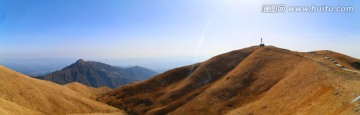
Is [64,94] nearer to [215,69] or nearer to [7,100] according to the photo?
[7,100]

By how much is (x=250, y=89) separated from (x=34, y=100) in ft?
129

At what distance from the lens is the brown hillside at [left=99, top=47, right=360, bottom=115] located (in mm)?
29641

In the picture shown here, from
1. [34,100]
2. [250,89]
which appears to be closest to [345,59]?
[250,89]

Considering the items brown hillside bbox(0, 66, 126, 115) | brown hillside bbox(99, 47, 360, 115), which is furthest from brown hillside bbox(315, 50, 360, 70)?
brown hillside bbox(0, 66, 126, 115)

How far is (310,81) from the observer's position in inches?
1508

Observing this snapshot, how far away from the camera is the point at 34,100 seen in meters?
48.9

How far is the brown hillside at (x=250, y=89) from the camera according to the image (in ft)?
97.2

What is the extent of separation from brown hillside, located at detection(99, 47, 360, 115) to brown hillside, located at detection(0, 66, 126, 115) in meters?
9.74

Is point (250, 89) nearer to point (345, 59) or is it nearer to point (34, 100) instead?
point (345, 59)

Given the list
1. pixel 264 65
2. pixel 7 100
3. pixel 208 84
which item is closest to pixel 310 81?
pixel 264 65

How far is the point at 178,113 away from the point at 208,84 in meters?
13.5

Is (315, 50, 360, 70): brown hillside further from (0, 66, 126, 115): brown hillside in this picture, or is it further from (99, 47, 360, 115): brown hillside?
(0, 66, 126, 115): brown hillside

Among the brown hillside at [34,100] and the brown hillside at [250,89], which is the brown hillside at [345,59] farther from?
the brown hillside at [34,100]

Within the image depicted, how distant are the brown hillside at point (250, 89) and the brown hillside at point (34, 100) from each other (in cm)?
974
